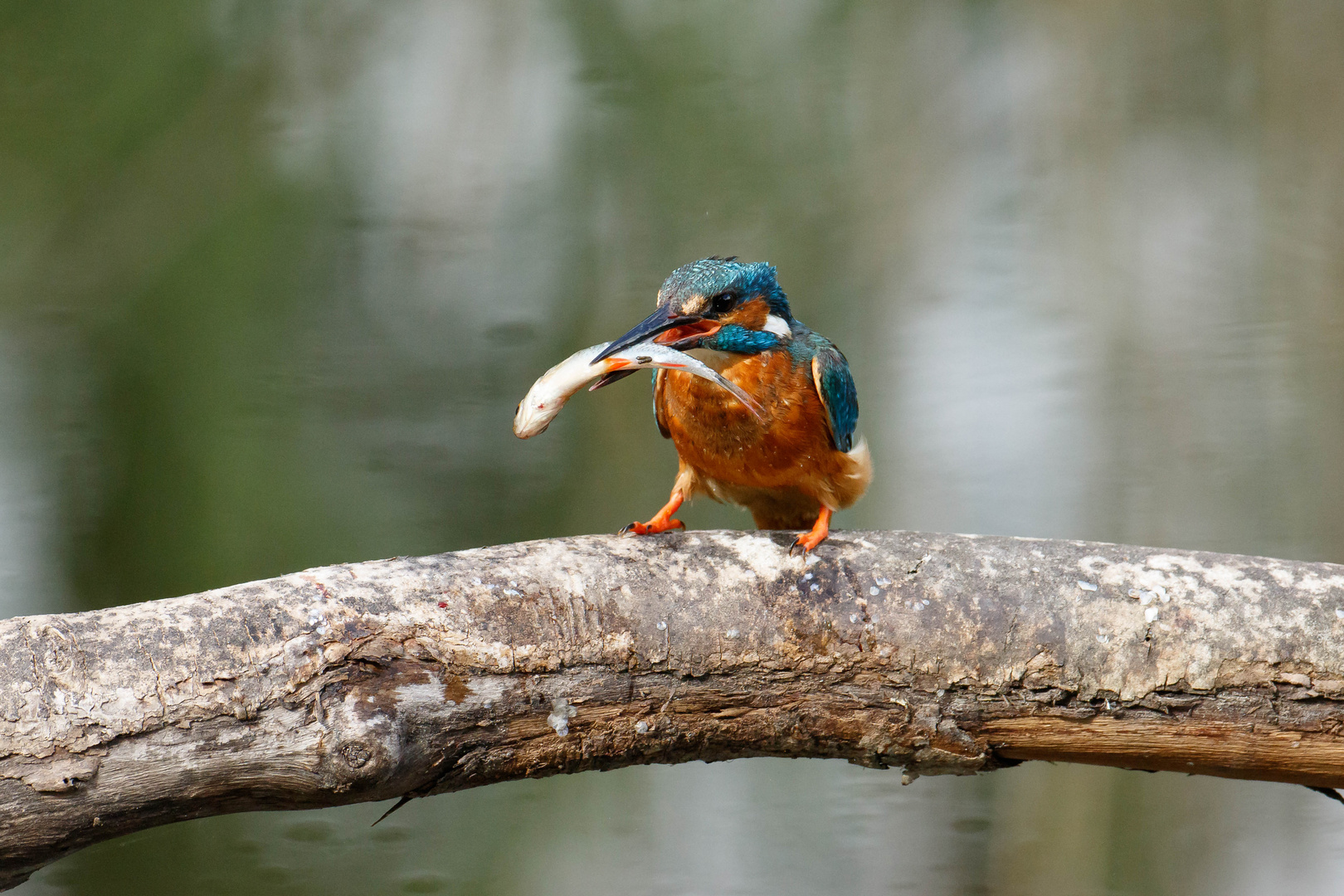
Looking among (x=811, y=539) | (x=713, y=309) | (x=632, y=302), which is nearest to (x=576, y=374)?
(x=713, y=309)

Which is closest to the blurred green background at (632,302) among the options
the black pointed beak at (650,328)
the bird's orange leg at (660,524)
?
the bird's orange leg at (660,524)

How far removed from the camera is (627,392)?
2.68m

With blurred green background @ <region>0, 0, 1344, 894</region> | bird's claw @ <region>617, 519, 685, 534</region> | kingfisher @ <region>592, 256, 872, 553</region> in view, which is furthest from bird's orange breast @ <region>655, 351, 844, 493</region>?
blurred green background @ <region>0, 0, 1344, 894</region>

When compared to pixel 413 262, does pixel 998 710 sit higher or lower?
lower

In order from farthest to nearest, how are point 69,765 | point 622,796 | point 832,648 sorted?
1. point 622,796
2. point 832,648
3. point 69,765

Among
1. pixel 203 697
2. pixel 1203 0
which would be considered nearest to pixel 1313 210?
pixel 1203 0

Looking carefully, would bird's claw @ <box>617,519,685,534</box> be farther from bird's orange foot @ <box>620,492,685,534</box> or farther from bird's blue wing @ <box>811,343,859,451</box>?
bird's blue wing @ <box>811,343,859,451</box>

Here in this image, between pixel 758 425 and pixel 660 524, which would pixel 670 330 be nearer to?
pixel 758 425

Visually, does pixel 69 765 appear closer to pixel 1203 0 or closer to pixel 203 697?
pixel 203 697

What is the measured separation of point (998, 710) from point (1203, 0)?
246cm

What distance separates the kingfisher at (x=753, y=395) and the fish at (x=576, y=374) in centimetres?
11

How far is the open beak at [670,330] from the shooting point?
122 centimetres

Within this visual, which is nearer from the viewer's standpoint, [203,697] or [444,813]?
[203,697]

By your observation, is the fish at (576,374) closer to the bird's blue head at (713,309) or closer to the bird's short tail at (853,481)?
the bird's blue head at (713,309)
